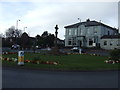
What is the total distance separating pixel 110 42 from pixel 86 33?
29.9ft

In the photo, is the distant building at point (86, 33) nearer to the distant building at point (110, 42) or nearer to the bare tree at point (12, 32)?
the distant building at point (110, 42)

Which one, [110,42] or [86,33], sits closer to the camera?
[110,42]

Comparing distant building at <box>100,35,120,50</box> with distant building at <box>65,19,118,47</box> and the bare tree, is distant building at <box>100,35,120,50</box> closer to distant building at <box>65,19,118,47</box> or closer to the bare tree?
distant building at <box>65,19,118,47</box>

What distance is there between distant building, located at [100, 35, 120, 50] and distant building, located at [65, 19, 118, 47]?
1.70 m

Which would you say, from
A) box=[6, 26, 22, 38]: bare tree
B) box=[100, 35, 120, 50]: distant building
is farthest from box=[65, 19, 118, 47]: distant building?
box=[6, 26, 22, 38]: bare tree

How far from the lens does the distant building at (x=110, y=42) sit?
52900 millimetres

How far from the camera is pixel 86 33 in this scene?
2347 inches

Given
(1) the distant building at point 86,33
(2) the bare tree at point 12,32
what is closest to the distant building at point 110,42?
(1) the distant building at point 86,33

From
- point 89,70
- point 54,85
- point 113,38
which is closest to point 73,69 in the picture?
point 89,70

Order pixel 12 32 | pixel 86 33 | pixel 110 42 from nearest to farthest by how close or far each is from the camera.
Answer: pixel 110 42, pixel 86 33, pixel 12 32

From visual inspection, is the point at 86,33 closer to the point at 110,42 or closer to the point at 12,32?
the point at 110,42

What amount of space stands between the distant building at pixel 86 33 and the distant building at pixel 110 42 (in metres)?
1.70

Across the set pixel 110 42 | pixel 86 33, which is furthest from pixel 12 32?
pixel 110 42

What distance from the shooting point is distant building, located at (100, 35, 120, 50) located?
174ft
